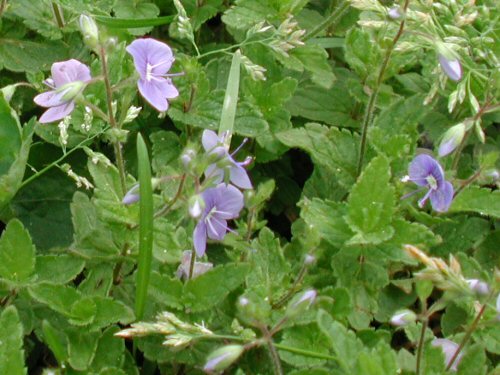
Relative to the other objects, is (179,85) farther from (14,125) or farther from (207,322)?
(207,322)

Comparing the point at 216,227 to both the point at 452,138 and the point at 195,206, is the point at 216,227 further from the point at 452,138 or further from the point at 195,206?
the point at 452,138

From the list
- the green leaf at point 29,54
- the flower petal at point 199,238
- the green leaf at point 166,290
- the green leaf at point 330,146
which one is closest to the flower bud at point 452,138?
the green leaf at point 330,146

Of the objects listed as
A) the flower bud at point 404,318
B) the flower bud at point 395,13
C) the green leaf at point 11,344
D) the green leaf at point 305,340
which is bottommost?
the green leaf at point 305,340

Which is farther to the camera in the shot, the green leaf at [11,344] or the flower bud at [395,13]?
the flower bud at [395,13]

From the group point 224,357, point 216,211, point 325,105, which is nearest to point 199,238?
point 216,211

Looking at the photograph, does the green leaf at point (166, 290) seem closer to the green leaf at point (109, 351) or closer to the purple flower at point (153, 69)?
the green leaf at point (109, 351)

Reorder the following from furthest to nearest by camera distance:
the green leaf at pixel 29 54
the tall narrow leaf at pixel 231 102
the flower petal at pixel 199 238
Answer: the green leaf at pixel 29 54 < the tall narrow leaf at pixel 231 102 < the flower petal at pixel 199 238
